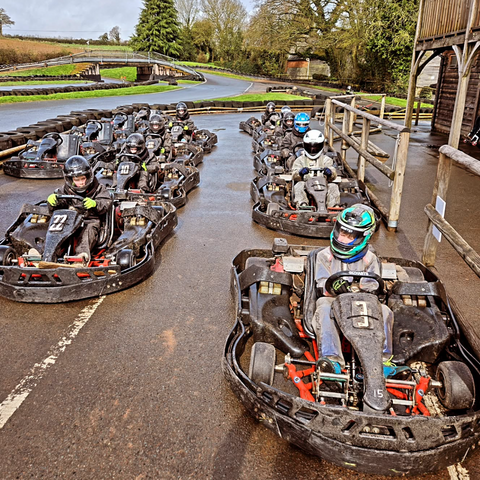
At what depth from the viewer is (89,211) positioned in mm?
5719

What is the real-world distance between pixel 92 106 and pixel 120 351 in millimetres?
21476

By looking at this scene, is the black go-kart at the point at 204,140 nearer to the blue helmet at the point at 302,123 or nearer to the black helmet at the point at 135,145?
the blue helmet at the point at 302,123

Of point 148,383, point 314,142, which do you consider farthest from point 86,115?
point 148,383

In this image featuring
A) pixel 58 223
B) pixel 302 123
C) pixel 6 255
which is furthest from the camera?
pixel 302 123

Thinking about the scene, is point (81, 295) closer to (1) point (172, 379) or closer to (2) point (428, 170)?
(1) point (172, 379)

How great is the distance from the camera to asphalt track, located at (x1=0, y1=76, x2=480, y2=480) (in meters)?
2.91

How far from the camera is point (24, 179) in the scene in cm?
1073

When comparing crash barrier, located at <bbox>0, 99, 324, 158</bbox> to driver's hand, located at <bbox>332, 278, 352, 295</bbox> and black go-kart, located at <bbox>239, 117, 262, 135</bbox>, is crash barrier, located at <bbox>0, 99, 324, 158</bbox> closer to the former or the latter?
black go-kart, located at <bbox>239, 117, 262, 135</bbox>

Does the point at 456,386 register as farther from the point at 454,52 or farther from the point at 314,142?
the point at 454,52

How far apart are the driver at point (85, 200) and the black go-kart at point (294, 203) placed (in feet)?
8.09

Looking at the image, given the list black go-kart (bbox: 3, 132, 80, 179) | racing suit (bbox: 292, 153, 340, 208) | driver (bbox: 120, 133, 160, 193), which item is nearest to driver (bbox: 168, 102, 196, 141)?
black go-kart (bbox: 3, 132, 80, 179)

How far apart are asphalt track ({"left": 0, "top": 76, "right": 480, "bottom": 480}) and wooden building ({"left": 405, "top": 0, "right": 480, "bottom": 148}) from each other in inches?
241

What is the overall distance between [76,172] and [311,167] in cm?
403

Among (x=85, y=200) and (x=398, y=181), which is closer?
(x=85, y=200)
